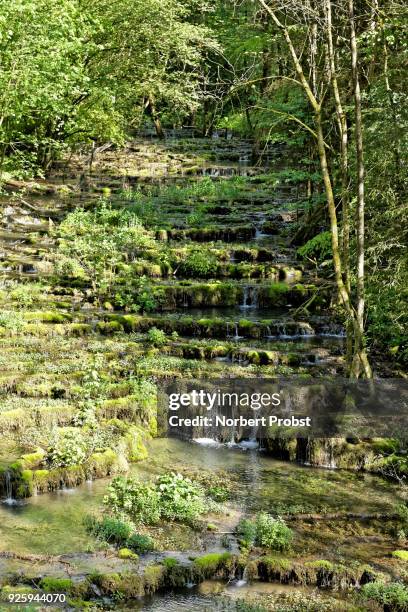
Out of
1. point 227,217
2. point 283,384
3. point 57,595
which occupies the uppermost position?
point 227,217

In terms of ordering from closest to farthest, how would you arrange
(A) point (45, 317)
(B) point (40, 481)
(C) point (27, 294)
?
(B) point (40, 481) → (A) point (45, 317) → (C) point (27, 294)

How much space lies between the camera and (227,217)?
2652cm

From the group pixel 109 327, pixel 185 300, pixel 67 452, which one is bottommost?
pixel 67 452

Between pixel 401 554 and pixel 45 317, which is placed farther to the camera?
pixel 45 317

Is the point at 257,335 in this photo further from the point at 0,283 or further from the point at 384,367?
the point at 0,283

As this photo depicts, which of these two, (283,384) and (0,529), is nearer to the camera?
(0,529)

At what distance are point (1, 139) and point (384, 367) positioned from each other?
12691 mm

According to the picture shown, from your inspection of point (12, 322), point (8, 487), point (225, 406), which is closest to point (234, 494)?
point (8, 487)

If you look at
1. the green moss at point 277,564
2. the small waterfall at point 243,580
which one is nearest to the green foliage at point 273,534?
the green moss at point 277,564

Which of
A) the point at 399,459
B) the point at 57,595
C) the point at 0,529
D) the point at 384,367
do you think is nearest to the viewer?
the point at 57,595

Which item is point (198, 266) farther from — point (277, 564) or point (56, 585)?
point (56, 585)

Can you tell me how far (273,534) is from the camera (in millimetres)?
8352

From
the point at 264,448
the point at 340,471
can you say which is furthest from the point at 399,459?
the point at 264,448

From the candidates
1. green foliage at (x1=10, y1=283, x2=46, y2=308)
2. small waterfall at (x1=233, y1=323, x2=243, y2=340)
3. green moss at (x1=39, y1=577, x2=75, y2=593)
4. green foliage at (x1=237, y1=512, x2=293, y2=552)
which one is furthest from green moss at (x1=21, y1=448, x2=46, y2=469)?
green foliage at (x1=10, y1=283, x2=46, y2=308)
